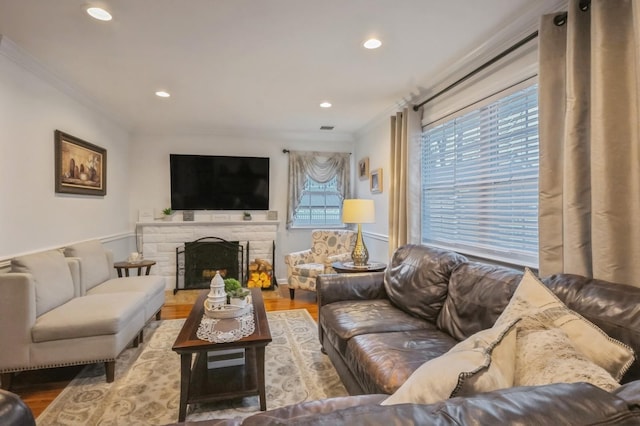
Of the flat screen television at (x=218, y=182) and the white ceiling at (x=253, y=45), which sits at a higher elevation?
the white ceiling at (x=253, y=45)

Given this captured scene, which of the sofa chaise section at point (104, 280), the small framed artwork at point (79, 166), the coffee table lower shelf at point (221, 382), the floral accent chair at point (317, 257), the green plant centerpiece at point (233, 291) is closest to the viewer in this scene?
the coffee table lower shelf at point (221, 382)

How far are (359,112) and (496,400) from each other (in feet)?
12.7

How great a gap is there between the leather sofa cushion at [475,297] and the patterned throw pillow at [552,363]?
2.38 feet

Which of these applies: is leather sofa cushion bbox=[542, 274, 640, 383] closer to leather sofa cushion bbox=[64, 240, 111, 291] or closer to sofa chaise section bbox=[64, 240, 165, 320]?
sofa chaise section bbox=[64, 240, 165, 320]

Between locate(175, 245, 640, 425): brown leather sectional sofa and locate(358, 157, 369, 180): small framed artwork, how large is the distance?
2.17 metres

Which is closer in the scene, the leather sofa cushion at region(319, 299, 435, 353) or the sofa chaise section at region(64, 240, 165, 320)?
the leather sofa cushion at region(319, 299, 435, 353)

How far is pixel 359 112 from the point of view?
411 cm

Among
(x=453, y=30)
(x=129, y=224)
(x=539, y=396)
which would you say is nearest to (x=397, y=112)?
(x=453, y=30)

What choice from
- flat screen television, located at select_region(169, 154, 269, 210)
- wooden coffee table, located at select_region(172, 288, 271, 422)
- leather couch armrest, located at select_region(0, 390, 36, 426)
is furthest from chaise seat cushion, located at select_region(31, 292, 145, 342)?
flat screen television, located at select_region(169, 154, 269, 210)

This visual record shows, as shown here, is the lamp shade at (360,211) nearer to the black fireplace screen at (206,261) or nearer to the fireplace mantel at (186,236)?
the fireplace mantel at (186,236)

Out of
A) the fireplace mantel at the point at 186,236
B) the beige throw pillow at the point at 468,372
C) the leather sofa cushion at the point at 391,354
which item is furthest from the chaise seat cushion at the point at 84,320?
the fireplace mantel at the point at 186,236

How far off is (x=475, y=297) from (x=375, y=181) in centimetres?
277

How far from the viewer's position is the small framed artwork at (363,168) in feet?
15.8

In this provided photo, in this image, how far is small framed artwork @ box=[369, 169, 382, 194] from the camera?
4.35 m
